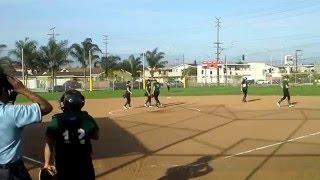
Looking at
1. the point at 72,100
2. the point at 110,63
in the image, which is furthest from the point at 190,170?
the point at 110,63

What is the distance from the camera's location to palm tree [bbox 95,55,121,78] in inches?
3366

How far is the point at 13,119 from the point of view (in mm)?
3988

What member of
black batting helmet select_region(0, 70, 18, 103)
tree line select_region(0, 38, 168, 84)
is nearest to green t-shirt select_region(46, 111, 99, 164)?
black batting helmet select_region(0, 70, 18, 103)

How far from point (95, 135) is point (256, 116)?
13938 mm

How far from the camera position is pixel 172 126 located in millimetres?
15664

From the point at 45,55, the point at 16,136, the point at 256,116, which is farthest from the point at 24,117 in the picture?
the point at 45,55

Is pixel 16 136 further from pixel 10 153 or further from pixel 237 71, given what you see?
pixel 237 71

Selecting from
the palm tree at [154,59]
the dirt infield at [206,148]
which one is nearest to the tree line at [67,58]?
the palm tree at [154,59]

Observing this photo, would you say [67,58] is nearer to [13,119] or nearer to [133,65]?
[133,65]

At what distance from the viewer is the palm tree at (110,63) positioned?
8550cm

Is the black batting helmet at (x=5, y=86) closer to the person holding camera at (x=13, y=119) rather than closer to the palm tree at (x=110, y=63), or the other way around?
the person holding camera at (x=13, y=119)

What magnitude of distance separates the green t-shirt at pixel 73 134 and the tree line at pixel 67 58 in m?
55.2

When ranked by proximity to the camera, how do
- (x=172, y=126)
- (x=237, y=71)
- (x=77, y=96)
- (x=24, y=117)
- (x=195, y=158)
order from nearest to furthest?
(x=24, y=117)
(x=77, y=96)
(x=195, y=158)
(x=172, y=126)
(x=237, y=71)

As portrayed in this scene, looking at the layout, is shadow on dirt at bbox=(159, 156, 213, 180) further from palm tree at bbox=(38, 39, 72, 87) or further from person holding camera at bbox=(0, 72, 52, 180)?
palm tree at bbox=(38, 39, 72, 87)
